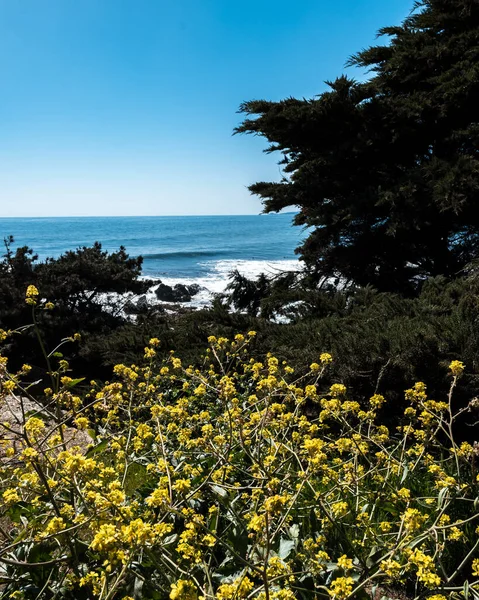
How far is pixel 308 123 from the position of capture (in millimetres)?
6012

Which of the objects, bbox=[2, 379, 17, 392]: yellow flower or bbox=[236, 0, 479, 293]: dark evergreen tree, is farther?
bbox=[236, 0, 479, 293]: dark evergreen tree

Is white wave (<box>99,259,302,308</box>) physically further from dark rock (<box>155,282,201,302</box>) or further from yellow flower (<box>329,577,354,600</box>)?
yellow flower (<box>329,577,354,600</box>)

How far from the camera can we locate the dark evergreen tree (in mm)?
5863

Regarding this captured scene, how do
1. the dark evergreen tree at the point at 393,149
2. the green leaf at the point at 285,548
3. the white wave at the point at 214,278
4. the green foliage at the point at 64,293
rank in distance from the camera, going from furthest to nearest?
the white wave at the point at 214,278 < the green foliage at the point at 64,293 < the dark evergreen tree at the point at 393,149 < the green leaf at the point at 285,548

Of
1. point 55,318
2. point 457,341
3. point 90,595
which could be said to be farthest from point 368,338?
point 55,318

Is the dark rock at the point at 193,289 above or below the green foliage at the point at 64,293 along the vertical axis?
below

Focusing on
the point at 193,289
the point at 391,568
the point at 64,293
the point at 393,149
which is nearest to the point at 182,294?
the point at 193,289

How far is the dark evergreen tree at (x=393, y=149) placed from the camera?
5863mm

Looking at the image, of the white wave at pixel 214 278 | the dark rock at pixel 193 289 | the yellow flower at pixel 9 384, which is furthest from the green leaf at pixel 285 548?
the dark rock at pixel 193 289

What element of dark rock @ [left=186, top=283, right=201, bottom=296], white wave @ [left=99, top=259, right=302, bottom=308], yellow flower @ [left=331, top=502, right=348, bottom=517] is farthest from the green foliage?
dark rock @ [left=186, top=283, right=201, bottom=296]

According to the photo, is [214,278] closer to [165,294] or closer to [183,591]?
[165,294]

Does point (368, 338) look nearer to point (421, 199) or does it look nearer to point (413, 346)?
point (413, 346)

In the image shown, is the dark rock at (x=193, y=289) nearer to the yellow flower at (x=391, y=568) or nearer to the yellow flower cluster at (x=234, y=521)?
the yellow flower cluster at (x=234, y=521)

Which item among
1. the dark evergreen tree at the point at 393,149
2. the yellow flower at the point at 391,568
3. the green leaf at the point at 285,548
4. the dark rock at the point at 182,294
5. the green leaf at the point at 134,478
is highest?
the dark evergreen tree at the point at 393,149
